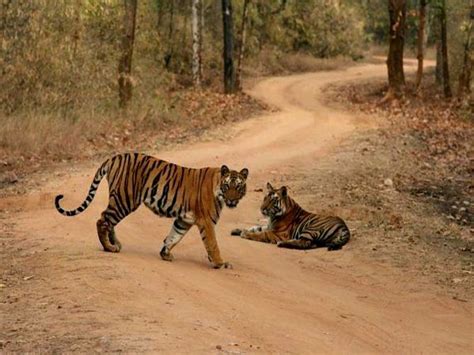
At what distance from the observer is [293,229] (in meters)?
12.3

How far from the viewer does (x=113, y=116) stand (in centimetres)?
2173

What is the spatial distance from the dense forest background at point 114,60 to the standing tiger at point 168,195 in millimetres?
8183

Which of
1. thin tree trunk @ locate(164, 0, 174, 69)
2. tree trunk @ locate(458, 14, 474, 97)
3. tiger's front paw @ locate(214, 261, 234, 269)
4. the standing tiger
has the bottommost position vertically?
tiger's front paw @ locate(214, 261, 234, 269)

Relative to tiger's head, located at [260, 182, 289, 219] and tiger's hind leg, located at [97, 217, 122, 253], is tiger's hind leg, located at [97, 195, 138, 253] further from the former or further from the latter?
tiger's head, located at [260, 182, 289, 219]

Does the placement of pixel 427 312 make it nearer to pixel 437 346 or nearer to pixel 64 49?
pixel 437 346

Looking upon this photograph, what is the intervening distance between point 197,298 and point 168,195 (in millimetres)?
2005

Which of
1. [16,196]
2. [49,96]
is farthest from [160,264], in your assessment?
[49,96]

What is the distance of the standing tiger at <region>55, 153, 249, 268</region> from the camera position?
9.81m

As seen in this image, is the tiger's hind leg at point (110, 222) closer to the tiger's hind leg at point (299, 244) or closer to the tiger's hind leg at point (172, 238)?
the tiger's hind leg at point (172, 238)

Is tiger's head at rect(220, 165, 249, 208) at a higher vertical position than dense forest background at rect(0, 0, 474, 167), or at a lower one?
lower

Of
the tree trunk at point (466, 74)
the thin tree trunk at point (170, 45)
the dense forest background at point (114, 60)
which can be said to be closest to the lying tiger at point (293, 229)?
the dense forest background at point (114, 60)

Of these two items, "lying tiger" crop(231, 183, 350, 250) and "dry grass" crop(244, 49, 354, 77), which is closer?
"lying tiger" crop(231, 183, 350, 250)

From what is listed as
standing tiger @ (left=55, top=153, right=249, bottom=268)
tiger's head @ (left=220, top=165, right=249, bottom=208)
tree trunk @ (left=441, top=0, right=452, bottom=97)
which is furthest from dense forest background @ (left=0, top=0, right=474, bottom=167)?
tiger's head @ (left=220, top=165, right=249, bottom=208)

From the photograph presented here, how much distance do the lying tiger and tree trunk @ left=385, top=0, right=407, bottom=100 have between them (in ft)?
63.4
